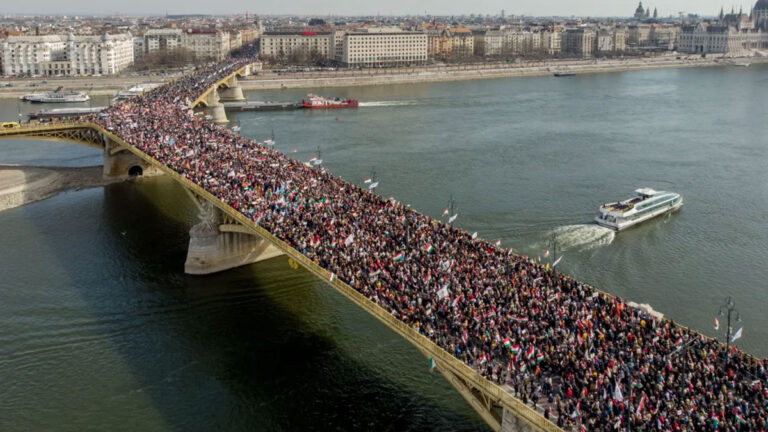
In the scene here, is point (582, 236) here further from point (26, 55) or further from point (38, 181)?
point (26, 55)

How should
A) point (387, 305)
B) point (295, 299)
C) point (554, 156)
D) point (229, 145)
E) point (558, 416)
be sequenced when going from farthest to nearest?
1. point (554, 156)
2. point (229, 145)
3. point (295, 299)
4. point (387, 305)
5. point (558, 416)

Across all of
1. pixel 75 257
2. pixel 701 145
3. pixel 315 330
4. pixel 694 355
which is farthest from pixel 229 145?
pixel 701 145

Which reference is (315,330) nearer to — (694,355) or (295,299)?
(295,299)

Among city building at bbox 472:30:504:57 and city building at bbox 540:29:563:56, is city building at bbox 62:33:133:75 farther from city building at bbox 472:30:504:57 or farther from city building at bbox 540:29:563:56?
city building at bbox 540:29:563:56

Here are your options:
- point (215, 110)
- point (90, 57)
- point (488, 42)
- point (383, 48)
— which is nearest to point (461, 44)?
point (488, 42)

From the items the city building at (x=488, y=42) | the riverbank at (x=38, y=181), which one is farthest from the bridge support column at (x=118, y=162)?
the city building at (x=488, y=42)

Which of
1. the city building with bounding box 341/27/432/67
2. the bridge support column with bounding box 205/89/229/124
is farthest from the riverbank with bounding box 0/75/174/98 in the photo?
the city building with bounding box 341/27/432/67

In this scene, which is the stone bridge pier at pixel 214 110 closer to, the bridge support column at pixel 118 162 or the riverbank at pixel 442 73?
the bridge support column at pixel 118 162
